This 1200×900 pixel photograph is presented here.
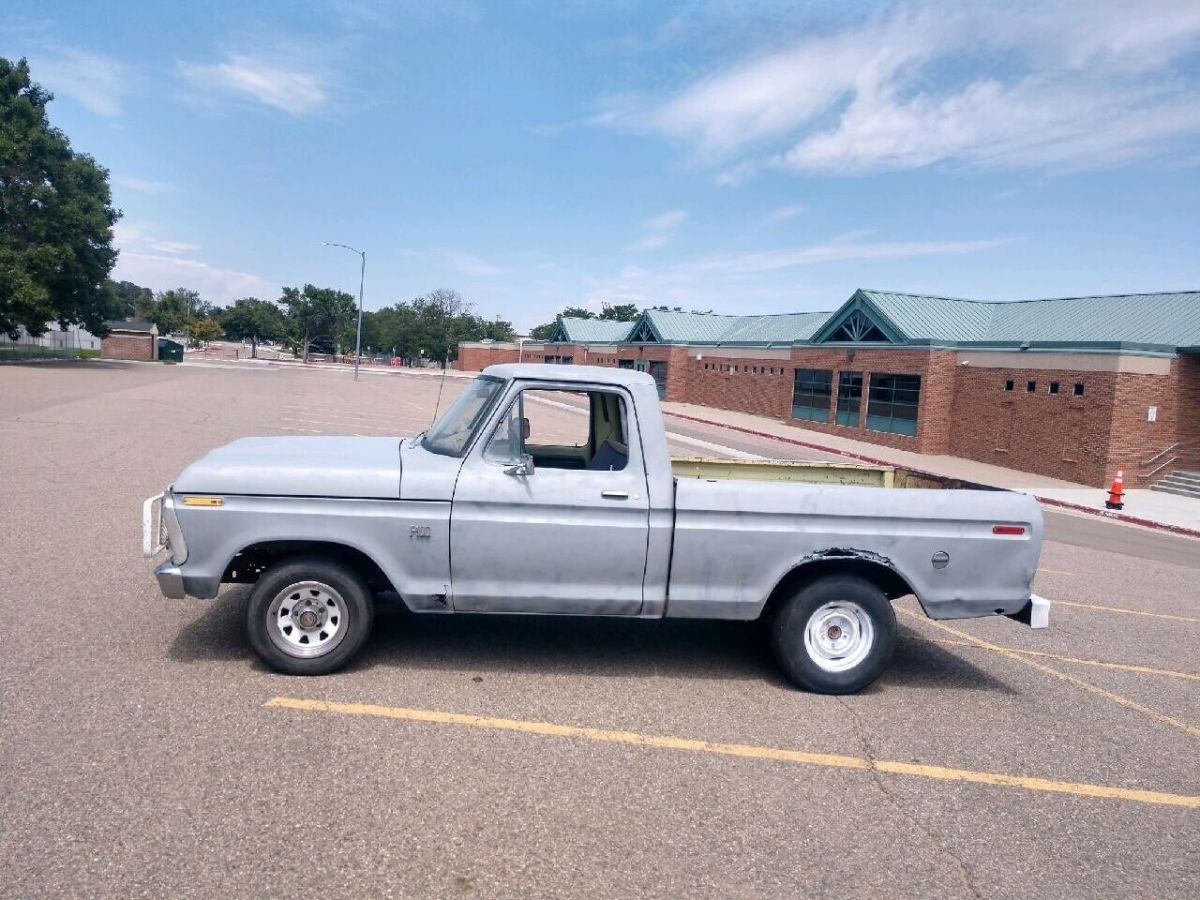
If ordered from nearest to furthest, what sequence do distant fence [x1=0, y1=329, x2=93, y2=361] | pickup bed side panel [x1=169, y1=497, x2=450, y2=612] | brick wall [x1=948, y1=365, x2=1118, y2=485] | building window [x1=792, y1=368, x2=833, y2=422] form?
1. pickup bed side panel [x1=169, y1=497, x2=450, y2=612]
2. brick wall [x1=948, y1=365, x2=1118, y2=485]
3. building window [x1=792, y1=368, x2=833, y2=422]
4. distant fence [x1=0, y1=329, x2=93, y2=361]

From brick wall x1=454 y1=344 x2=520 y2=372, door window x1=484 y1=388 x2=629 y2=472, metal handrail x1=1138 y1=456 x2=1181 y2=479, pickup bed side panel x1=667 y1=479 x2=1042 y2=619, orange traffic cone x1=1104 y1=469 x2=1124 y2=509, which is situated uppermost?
brick wall x1=454 y1=344 x2=520 y2=372

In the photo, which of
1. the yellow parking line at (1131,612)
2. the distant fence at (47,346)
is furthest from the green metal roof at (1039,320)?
the distant fence at (47,346)

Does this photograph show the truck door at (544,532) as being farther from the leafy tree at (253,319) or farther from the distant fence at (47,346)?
the leafy tree at (253,319)

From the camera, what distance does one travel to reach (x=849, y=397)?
33781mm

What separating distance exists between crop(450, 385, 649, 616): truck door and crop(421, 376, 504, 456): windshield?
166mm

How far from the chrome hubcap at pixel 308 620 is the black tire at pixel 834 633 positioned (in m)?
2.76

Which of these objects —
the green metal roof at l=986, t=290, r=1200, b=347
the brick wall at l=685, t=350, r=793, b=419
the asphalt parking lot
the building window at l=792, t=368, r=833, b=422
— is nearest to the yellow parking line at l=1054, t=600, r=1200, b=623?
the asphalt parking lot

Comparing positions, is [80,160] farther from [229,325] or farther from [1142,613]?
[229,325]

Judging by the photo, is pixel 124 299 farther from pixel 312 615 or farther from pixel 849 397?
Result: pixel 312 615

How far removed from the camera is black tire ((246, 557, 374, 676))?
17.4 ft

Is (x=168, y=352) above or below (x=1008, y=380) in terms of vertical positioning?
below

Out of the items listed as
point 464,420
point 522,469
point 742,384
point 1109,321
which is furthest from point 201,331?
point 522,469

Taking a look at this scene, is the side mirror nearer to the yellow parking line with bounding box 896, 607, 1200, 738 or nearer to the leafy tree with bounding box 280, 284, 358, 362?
the yellow parking line with bounding box 896, 607, 1200, 738

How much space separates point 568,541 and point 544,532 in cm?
16
